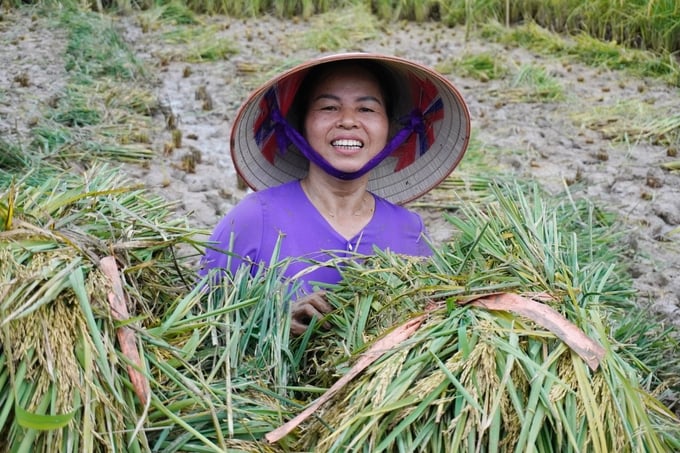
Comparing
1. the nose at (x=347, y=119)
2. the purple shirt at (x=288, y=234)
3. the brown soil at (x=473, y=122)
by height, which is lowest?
the brown soil at (x=473, y=122)

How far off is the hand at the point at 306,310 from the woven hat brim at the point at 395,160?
0.73 meters

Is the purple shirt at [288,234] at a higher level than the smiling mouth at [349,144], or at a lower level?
lower

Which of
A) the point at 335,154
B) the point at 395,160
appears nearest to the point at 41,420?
the point at 335,154

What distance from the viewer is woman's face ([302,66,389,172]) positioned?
7.11 feet

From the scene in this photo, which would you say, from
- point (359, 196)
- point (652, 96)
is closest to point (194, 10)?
point (652, 96)

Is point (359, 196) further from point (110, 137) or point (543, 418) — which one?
point (110, 137)

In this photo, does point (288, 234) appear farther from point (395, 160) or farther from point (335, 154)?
point (395, 160)

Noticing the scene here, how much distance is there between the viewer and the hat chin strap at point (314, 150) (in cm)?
218

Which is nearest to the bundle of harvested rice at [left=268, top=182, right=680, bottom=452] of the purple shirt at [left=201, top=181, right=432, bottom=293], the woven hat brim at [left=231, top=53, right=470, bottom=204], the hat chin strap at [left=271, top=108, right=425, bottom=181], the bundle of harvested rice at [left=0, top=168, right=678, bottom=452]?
the bundle of harvested rice at [left=0, top=168, right=678, bottom=452]

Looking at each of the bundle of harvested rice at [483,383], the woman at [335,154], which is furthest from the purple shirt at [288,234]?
the bundle of harvested rice at [483,383]

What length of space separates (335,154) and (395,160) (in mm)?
412

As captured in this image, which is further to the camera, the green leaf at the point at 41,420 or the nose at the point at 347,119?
the nose at the point at 347,119

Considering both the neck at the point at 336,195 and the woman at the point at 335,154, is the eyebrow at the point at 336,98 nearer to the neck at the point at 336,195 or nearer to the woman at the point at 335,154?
the woman at the point at 335,154

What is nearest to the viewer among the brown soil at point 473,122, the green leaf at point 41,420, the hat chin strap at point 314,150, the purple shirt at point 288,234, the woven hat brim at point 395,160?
the green leaf at point 41,420
